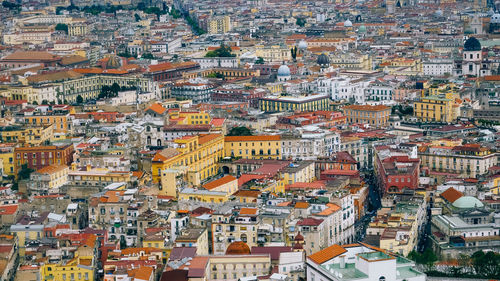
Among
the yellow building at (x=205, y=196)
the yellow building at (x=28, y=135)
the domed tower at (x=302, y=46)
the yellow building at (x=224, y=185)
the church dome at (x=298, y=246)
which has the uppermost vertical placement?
the domed tower at (x=302, y=46)

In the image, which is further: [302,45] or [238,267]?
[302,45]

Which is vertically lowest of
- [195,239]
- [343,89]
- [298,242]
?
[298,242]

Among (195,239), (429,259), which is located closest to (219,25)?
(195,239)

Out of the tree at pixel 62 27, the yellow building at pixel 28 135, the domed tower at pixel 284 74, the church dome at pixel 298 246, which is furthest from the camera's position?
the tree at pixel 62 27

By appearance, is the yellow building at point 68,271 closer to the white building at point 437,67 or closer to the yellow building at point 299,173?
the yellow building at point 299,173

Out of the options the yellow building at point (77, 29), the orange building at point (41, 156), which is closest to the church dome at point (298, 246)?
the orange building at point (41, 156)

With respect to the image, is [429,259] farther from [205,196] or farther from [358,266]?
[205,196]

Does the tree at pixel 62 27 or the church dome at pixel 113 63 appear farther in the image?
the tree at pixel 62 27
